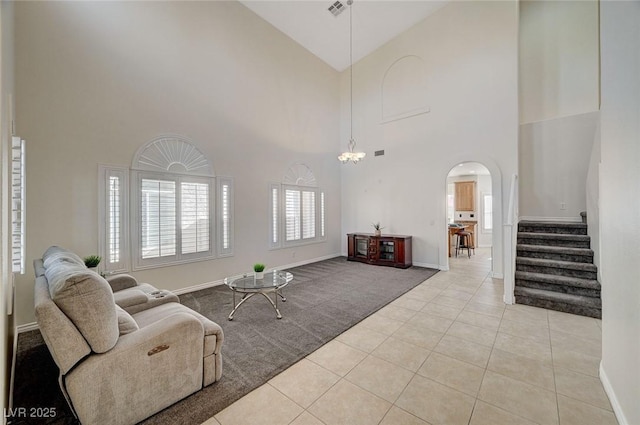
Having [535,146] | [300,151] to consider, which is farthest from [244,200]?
[535,146]

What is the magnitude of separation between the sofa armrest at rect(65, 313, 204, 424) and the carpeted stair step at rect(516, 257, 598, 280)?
4987mm

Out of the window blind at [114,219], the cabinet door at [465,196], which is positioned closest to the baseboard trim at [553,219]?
the cabinet door at [465,196]

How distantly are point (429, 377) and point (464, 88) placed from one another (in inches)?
231

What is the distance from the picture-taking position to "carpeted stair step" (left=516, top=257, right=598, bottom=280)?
12.8 ft

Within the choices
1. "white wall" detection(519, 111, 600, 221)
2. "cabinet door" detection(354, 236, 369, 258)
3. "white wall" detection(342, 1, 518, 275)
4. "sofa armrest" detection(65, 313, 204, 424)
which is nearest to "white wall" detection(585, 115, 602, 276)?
"white wall" detection(519, 111, 600, 221)

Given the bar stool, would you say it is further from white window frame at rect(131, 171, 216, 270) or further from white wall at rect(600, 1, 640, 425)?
white window frame at rect(131, 171, 216, 270)

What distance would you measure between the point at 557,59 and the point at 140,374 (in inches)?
328

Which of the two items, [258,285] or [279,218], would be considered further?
[279,218]

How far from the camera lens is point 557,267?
412 centimetres

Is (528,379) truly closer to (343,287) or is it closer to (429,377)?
(429,377)

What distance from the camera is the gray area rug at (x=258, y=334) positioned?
6.50ft

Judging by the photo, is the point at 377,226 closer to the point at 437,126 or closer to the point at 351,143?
the point at 351,143

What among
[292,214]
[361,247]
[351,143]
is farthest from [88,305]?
[361,247]

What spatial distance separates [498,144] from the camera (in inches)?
208
